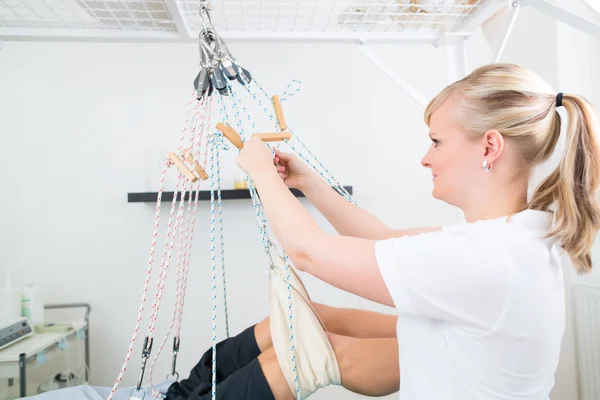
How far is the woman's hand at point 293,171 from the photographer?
1.22 metres

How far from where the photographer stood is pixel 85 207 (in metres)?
2.12

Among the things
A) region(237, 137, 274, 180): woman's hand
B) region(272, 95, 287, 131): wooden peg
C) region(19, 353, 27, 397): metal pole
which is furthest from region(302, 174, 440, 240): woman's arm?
region(19, 353, 27, 397): metal pole

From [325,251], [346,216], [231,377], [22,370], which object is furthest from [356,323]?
[22,370]

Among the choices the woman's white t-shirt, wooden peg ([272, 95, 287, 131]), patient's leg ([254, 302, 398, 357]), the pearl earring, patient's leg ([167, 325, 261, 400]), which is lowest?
patient's leg ([167, 325, 261, 400])

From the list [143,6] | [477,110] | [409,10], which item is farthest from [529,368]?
[143,6]

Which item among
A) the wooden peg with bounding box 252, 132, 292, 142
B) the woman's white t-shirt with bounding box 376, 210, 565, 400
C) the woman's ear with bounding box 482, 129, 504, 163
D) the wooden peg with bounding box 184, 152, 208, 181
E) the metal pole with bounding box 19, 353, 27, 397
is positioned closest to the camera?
the woman's white t-shirt with bounding box 376, 210, 565, 400

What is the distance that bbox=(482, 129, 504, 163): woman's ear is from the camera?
83 cm

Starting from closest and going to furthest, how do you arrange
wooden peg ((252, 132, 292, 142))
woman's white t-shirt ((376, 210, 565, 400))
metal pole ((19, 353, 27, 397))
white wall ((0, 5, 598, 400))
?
1. woman's white t-shirt ((376, 210, 565, 400))
2. wooden peg ((252, 132, 292, 142))
3. metal pole ((19, 353, 27, 397))
4. white wall ((0, 5, 598, 400))

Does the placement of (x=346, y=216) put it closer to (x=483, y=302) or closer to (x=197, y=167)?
(x=197, y=167)

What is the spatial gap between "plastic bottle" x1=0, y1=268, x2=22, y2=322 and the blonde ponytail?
1.78m

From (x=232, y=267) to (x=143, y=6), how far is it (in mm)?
1216

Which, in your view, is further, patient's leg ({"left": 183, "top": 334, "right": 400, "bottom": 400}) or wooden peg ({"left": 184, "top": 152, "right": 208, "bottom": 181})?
wooden peg ({"left": 184, "top": 152, "right": 208, "bottom": 181})

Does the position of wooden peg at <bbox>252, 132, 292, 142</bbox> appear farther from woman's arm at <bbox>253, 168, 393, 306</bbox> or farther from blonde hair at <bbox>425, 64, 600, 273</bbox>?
blonde hair at <bbox>425, 64, 600, 273</bbox>

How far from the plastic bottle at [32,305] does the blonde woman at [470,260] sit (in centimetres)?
119
